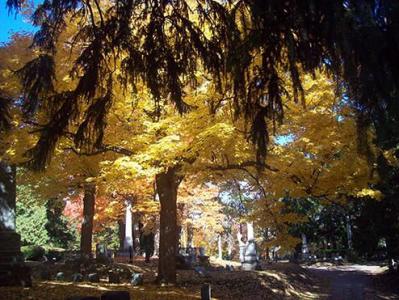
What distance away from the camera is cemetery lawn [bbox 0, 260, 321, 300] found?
12.3 meters

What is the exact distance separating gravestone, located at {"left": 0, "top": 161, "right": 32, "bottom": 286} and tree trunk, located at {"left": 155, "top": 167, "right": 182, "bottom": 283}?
4.71 meters

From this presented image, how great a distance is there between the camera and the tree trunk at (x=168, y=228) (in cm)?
1648

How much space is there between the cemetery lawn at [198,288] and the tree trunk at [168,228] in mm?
564

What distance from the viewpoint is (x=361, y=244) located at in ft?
74.3

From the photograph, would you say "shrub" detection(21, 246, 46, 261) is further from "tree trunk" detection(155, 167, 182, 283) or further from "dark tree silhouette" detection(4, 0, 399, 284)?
"dark tree silhouette" detection(4, 0, 399, 284)

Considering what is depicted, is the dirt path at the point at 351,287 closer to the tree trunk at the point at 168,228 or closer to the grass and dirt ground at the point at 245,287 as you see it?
the grass and dirt ground at the point at 245,287

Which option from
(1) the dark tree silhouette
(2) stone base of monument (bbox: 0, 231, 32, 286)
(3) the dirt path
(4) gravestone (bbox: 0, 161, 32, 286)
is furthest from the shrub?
(1) the dark tree silhouette

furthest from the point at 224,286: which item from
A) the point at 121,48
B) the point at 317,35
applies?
the point at 317,35

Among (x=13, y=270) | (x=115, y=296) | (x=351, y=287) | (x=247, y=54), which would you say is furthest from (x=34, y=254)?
(x=247, y=54)

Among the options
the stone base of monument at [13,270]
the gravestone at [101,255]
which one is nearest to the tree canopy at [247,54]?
the stone base of monument at [13,270]

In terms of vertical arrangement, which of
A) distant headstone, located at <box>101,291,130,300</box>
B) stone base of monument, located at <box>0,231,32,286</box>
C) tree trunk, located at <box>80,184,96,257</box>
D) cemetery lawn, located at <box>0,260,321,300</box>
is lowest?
cemetery lawn, located at <box>0,260,321,300</box>

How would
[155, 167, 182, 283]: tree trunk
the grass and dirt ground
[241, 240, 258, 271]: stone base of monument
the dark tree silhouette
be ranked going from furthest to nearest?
[241, 240, 258, 271]: stone base of monument < [155, 167, 182, 283]: tree trunk < the grass and dirt ground < the dark tree silhouette

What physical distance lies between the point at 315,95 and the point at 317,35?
887 centimetres

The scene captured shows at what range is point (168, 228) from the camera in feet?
54.7
